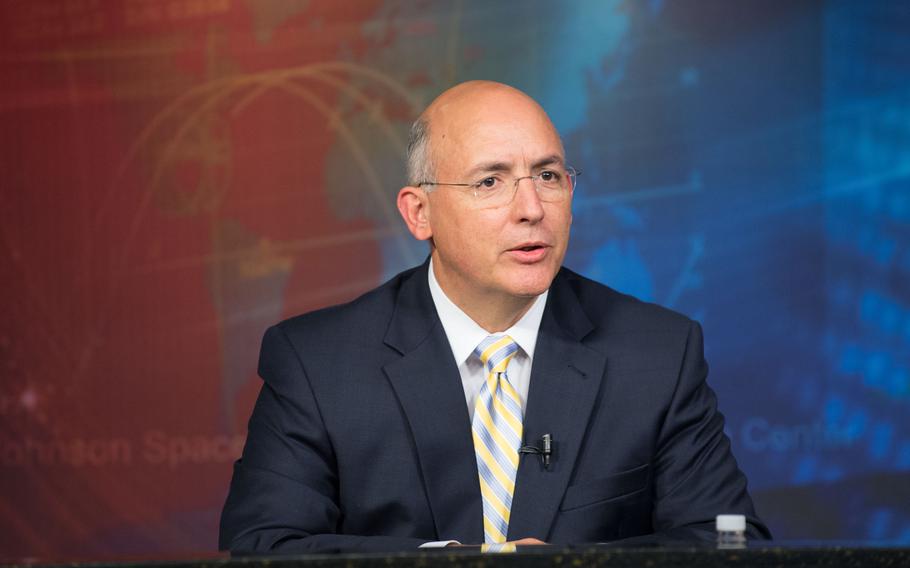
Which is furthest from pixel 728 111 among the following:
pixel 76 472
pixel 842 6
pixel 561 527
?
pixel 76 472

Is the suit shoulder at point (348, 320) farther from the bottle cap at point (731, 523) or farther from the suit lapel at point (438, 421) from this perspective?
the bottle cap at point (731, 523)

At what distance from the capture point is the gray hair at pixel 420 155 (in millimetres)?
2902

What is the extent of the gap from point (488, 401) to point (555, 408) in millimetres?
162

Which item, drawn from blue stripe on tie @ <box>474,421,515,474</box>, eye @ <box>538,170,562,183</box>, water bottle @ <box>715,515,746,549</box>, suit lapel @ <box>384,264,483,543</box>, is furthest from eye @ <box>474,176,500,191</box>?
water bottle @ <box>715,515,746,549</box>

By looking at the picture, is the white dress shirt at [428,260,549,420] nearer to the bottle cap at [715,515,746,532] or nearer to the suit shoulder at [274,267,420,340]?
the suit shoulder at [274,267,420,340]

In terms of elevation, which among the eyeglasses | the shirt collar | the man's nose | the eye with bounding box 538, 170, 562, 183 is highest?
the eye with bounding box 538, 170, 562, 183

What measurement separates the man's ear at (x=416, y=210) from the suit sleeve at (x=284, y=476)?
0.45 m

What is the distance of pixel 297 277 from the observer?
4703 mm

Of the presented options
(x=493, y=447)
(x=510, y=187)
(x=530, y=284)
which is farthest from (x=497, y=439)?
(x=510, y=187)

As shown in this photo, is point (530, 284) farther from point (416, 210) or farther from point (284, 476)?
point (284, 476)

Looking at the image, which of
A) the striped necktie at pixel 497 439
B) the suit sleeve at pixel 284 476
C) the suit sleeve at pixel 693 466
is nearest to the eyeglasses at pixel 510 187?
the striped necktie at pixel 497 439

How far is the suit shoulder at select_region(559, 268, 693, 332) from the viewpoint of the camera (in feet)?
9.33

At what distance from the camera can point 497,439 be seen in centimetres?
266

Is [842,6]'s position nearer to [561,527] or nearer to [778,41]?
[778,41]
